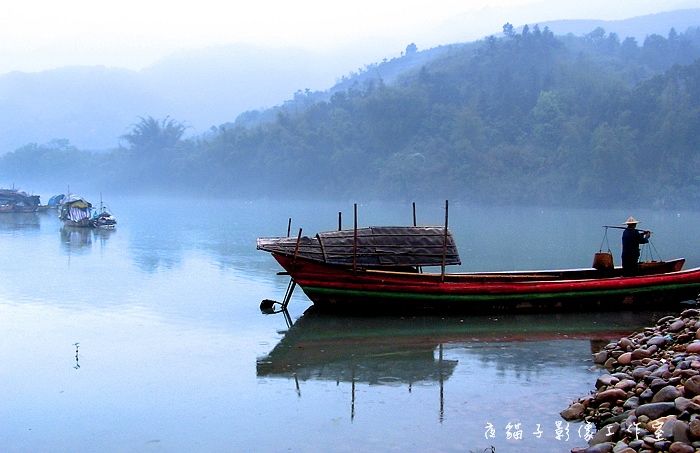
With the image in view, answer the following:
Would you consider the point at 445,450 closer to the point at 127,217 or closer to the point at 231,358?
the point at 231,358

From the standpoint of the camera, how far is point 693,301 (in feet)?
46.8

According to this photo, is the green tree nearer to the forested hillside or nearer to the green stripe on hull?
the forested hillside

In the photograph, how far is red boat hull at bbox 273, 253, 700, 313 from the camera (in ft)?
42.7

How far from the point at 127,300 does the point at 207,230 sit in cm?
1996

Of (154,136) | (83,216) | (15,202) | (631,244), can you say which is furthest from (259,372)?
(154,136)

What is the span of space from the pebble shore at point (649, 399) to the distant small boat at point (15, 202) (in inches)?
1703

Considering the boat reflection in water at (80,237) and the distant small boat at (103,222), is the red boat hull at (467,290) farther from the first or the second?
the distant small boat at (103,222)

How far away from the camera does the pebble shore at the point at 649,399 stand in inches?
248

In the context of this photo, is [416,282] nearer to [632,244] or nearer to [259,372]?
[259,372]

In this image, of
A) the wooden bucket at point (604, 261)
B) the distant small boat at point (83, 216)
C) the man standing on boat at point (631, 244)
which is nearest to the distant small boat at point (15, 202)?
the distant small boat at point (83, 216)

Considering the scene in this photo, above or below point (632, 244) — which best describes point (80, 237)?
below

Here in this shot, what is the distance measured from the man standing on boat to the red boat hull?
1.45ft

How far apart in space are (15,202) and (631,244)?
1634 inches

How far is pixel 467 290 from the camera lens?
13.0m
